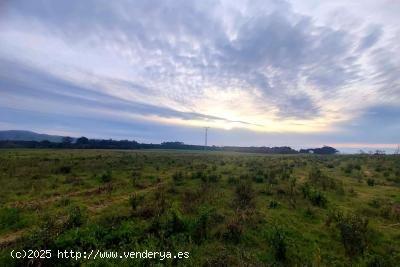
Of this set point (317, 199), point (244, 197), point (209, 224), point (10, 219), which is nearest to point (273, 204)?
point (244, 197)

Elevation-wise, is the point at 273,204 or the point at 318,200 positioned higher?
the point at 318,200

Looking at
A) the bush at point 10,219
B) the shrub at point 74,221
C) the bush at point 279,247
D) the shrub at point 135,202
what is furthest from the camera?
the shrub at point 135,202

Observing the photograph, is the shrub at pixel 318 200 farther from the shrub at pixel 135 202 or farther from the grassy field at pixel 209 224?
the shrub at pixel 135 202

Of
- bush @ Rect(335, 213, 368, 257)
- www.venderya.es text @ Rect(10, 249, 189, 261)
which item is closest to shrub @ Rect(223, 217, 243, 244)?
Result: www.venderya.es text @ Rect(10, 249, 189, 261)

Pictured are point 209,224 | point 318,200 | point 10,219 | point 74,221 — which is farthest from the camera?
point 318,200

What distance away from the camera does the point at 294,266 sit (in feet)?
24.6

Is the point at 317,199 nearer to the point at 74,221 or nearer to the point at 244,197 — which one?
the point at 244,197

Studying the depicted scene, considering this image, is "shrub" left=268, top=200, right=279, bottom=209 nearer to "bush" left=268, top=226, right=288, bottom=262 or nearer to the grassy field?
the grassy field

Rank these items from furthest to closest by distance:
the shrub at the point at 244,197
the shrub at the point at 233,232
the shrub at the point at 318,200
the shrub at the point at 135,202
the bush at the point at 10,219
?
the shrub at the point at 318,200 → the shrub at the point at 244,197 → the shrub at the point at 135,202 → the bush at the point at 10,219 → the shrub at the point at 233,232

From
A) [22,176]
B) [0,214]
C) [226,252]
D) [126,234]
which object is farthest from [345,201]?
[22,176]

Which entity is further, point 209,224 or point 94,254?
point 209,224

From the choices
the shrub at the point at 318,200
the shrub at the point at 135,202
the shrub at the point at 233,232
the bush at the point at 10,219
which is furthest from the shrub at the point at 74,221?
the shrub at the point at 318,200

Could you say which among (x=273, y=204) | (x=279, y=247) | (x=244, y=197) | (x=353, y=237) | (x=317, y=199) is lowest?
(x=279, y=247)

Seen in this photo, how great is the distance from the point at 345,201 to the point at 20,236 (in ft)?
54.5
